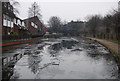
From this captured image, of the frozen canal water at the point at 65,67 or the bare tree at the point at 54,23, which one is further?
the bare tree at the point at 54,23

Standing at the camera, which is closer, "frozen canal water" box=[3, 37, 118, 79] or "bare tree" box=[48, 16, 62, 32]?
"frozen canal water" box=[3, 37, 118, 79]

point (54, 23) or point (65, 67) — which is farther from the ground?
point (54, 23)

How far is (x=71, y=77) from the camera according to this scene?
24.5ft

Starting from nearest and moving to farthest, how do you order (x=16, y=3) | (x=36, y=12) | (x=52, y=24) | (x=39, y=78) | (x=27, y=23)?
(x=39, y=78) → (x=16, y=3) → (x=36, y=12) → (x=27, y=23) → (x=52, y=24)

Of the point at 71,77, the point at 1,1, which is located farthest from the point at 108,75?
the point at 1,1

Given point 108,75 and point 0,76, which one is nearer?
point 0,76

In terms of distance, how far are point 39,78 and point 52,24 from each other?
11194cm

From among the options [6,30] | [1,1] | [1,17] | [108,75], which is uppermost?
[1,1]

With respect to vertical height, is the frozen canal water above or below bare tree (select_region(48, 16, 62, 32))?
below

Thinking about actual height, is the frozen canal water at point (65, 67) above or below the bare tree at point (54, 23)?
below

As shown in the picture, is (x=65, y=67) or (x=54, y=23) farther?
(x=54, y=23)

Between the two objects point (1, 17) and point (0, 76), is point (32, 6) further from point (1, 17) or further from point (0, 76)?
point (0, 76)

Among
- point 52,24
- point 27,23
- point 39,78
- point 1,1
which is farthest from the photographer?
point 52,24

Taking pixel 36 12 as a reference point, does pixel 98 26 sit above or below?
below
